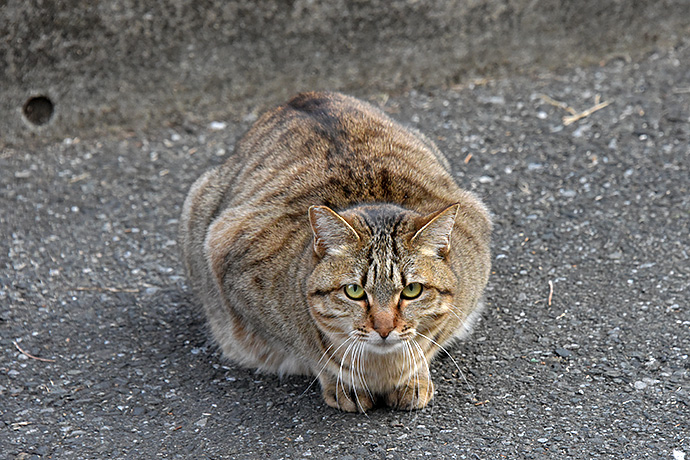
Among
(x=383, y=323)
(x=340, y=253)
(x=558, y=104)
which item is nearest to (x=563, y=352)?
(x=383, y=323)

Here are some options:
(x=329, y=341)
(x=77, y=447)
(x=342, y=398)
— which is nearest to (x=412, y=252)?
(x=329, y=341)

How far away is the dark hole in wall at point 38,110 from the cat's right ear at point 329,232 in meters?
3.28

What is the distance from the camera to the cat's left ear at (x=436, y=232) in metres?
3.01

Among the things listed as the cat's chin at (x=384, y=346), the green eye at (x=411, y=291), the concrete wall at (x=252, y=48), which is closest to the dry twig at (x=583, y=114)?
the concrete wall at (x=252, y=48)

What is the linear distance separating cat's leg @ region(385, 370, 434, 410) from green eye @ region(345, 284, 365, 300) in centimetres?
55

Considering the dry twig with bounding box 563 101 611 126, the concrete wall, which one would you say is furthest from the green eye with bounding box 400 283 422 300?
the concrete wall

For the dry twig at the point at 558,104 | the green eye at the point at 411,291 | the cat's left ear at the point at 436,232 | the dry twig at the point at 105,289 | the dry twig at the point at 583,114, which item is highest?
the cat's left ear at the point at 436,232

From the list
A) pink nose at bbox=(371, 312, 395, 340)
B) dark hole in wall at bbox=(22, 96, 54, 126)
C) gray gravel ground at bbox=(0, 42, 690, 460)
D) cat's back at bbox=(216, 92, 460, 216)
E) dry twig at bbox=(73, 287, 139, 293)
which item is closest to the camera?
pink nose at bbox=(371, 312, 395, 340)

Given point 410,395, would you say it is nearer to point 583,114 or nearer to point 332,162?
point 332,162

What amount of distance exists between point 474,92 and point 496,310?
2458 mm

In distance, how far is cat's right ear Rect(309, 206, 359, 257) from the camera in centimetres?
300

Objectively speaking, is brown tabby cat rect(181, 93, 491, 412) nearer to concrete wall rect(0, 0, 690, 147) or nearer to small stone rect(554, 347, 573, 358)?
small stone rect(554, 347, 573, 358)

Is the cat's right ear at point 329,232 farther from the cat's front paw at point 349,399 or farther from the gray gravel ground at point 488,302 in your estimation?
the gray gravel ground at point 488,302

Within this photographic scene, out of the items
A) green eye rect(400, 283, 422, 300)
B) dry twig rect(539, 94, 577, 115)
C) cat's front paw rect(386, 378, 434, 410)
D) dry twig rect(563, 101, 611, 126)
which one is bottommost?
cat's front paw rect(386, 378, 434, 410)
